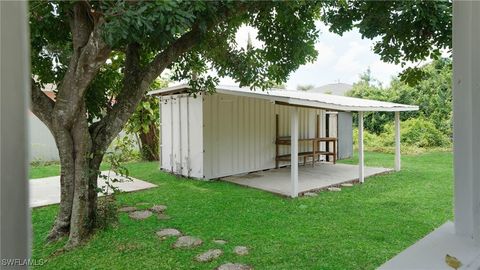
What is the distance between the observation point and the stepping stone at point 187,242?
4215 millimetres

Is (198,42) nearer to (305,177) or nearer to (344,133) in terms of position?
(305,177)

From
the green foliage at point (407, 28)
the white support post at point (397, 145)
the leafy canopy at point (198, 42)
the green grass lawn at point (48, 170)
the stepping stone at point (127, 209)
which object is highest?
the leafy canopy at point (198, 42)

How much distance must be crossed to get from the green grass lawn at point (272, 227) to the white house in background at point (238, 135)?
35.1 inches

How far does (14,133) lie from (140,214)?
17.6 feet

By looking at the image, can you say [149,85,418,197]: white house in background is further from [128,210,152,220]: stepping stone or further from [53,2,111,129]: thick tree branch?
[53,2,111,129]: thick tree branch

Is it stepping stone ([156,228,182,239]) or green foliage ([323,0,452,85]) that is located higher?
green foliage ([323,0,452,85])

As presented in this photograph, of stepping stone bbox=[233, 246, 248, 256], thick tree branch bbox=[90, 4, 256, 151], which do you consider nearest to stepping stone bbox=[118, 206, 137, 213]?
thick tree branch bbox=[90, 4, 256, 151]

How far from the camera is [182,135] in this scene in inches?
367

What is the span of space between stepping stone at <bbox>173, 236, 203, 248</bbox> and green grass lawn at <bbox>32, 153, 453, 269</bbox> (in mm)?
100

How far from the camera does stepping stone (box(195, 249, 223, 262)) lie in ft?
12.4

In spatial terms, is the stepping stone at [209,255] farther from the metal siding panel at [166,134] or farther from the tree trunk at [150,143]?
the tree trunk at [150,143]

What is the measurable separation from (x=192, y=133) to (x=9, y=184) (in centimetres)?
849

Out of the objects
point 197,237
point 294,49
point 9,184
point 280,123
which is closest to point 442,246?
point 9,184

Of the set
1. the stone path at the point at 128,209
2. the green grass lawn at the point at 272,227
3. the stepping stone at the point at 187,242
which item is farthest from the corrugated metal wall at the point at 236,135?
the stepping stone at the point at 187,242
